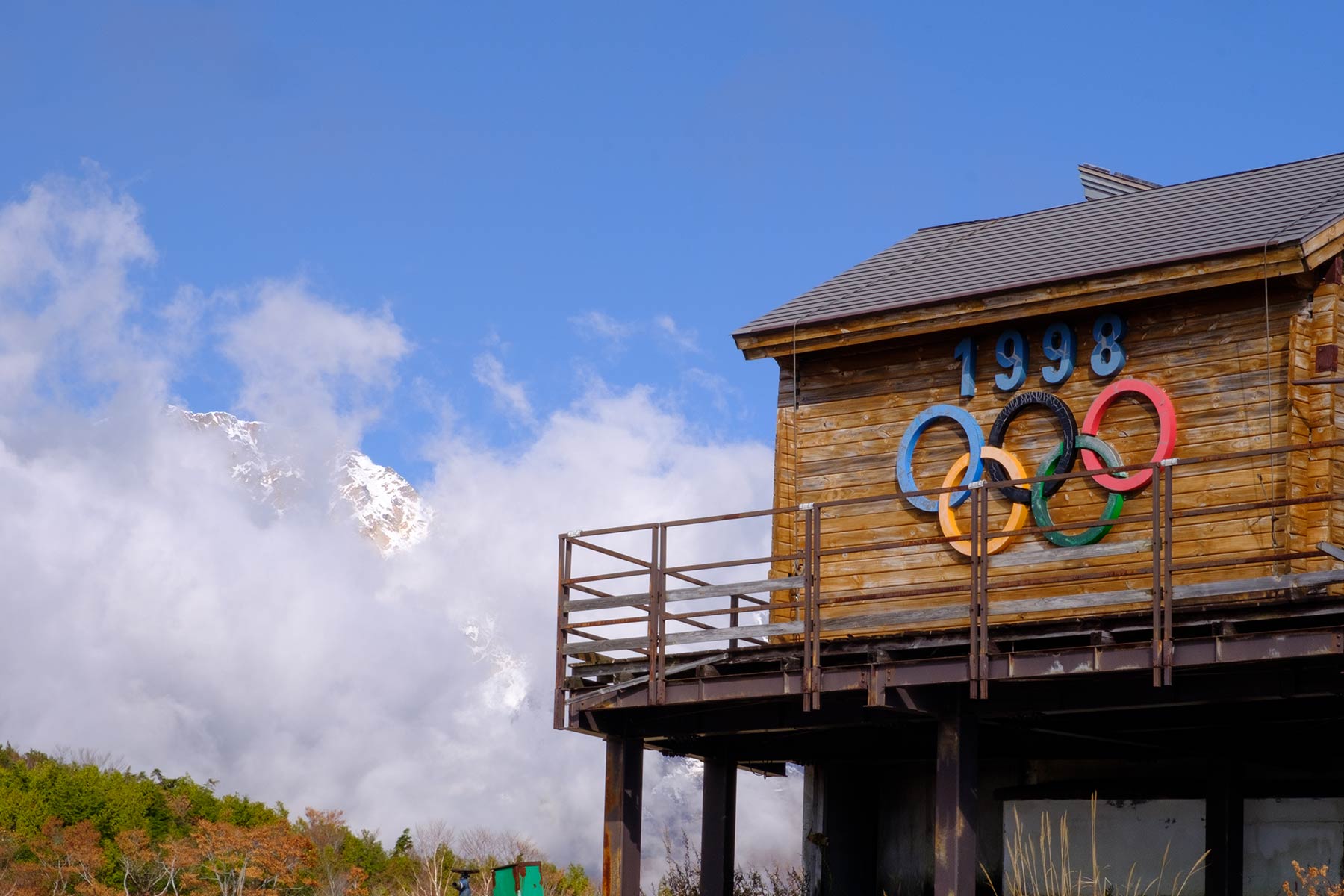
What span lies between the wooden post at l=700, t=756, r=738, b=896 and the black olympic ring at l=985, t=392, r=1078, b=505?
14.5ft

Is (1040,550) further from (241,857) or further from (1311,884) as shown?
(241,857)

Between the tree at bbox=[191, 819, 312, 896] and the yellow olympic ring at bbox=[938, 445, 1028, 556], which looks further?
the tree at bbox=[191, 819, 312, 896]

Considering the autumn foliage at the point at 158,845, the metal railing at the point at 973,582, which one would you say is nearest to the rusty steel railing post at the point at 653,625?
the metal railing at the point at 973,582

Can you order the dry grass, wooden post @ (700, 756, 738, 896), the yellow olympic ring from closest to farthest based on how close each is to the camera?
the dry grass → the yellow olympic ring → wooden post @ (700, 756, 738, 896)

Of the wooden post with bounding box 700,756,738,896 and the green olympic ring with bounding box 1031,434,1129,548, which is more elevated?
the green olympic ring with bounding box 1031,434,1129,548

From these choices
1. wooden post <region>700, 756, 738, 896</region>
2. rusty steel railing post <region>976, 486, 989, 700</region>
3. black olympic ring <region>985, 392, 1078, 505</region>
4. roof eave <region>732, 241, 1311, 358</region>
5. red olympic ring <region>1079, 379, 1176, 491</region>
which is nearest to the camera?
rusty steel railing post <region>976, 486, 989, 700</region>

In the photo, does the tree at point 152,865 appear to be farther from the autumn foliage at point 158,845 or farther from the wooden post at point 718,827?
the wooden post at point 718,827

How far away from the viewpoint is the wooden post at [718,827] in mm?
18250

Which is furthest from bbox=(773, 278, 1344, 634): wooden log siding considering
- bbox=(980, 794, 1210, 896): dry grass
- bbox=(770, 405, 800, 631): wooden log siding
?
bbox=(980, 794, 1210, 896): dry grass

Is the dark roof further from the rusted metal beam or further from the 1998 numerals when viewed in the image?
the rusted metal beam

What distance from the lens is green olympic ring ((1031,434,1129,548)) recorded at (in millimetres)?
16487

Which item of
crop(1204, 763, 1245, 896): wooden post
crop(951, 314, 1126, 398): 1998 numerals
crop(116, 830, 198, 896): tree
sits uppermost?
crop(951, 314, 1126, 398): 1998 numerals

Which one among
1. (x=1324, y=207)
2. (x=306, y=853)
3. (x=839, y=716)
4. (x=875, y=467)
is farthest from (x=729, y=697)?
(x=306, y=853)

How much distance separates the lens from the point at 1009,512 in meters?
17.3
